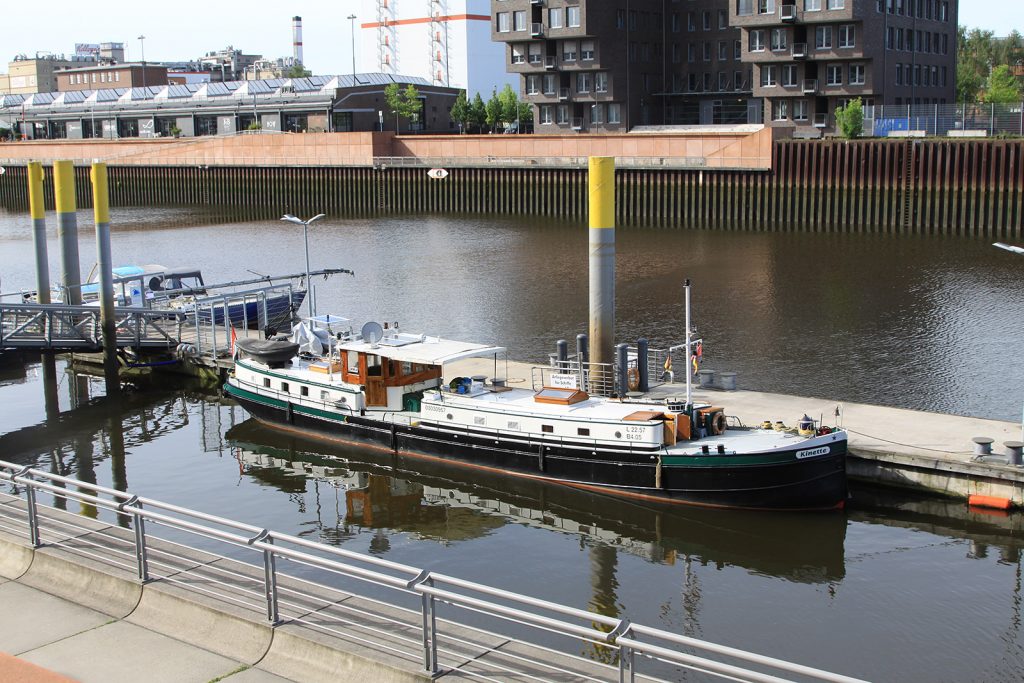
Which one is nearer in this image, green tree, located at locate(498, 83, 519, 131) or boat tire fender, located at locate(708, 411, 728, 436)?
boat tire fender, located at locate(708, 411, 728, 436)

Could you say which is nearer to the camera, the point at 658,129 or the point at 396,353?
the point at 396,353

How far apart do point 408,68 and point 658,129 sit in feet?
191

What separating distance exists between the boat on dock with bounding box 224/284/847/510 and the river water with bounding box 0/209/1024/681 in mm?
592

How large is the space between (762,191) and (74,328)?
55.8m

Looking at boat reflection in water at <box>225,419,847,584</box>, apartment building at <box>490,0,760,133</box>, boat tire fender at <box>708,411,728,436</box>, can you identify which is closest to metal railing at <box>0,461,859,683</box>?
boat reflection in water at <box>225,419,847,584</box>

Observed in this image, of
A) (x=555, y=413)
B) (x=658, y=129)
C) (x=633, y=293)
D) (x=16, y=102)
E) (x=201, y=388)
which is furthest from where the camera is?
(x=16, y=102)

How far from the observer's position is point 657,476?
27.2m

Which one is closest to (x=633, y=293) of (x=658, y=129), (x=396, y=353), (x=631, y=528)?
(x=396, y=353)

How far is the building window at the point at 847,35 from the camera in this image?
95.1 meters

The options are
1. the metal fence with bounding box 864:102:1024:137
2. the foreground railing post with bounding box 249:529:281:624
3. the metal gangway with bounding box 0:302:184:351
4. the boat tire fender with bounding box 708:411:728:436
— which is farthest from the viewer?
the metal fence with bounding box 864:102:1024:137

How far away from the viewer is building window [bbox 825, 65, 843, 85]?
9756 cm

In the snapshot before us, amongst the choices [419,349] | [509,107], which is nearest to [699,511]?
[419,349]

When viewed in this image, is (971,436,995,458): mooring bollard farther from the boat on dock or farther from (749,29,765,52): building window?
(749,29,765,52): building window

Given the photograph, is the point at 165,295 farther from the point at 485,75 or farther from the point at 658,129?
the point at 485,75
